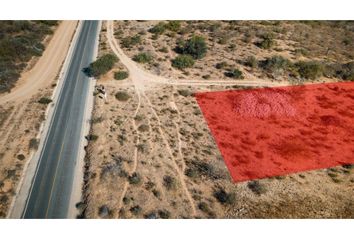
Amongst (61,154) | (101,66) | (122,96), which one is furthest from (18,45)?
(61,154)

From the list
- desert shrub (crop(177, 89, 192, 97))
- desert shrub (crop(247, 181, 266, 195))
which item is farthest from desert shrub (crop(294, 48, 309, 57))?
desert shrub (crop(247, 181, 266, 195))

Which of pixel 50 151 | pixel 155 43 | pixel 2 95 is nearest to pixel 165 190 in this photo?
pixel 50 151

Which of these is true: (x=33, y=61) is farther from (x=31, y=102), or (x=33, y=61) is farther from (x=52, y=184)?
(x=52, y=184)

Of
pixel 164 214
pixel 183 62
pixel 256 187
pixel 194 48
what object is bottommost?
pixel 164 214

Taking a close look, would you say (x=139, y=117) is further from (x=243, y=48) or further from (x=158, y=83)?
(x=243, y=48)

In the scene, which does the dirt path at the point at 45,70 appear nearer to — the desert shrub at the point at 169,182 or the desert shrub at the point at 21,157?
the desert shrub at the point at 21,157

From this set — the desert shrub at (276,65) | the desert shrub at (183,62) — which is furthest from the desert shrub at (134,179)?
the desert shrub at (276,65)
